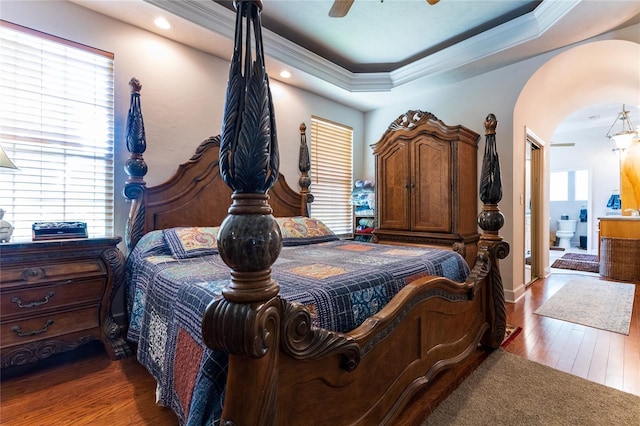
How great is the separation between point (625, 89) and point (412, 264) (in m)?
4.35

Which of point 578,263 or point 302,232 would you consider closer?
point 302,232

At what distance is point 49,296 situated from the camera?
1759mm

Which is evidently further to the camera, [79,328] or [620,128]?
[620,128]

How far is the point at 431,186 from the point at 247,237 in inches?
118

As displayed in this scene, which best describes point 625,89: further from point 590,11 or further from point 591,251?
point 591,251

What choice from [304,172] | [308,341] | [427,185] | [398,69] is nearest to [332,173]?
[304,172]

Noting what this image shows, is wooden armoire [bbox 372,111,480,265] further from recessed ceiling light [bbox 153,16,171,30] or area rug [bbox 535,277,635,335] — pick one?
recessed ceiling light [bbox 153,16,171,30]

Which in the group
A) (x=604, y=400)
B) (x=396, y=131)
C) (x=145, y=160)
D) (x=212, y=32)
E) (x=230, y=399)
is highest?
(x=212, y=32)

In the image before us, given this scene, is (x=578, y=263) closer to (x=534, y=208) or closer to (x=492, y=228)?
(x=534, y=208)

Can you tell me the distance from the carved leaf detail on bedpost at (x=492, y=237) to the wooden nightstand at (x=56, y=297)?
2561 mm

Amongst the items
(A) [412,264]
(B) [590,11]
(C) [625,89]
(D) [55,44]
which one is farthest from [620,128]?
(D) [55,44]

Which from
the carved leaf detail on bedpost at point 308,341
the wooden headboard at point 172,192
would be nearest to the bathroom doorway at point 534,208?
the wooden headboard at point 172,192

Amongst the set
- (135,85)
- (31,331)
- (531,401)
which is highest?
(135,85)

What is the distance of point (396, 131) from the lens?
363 centimetres
